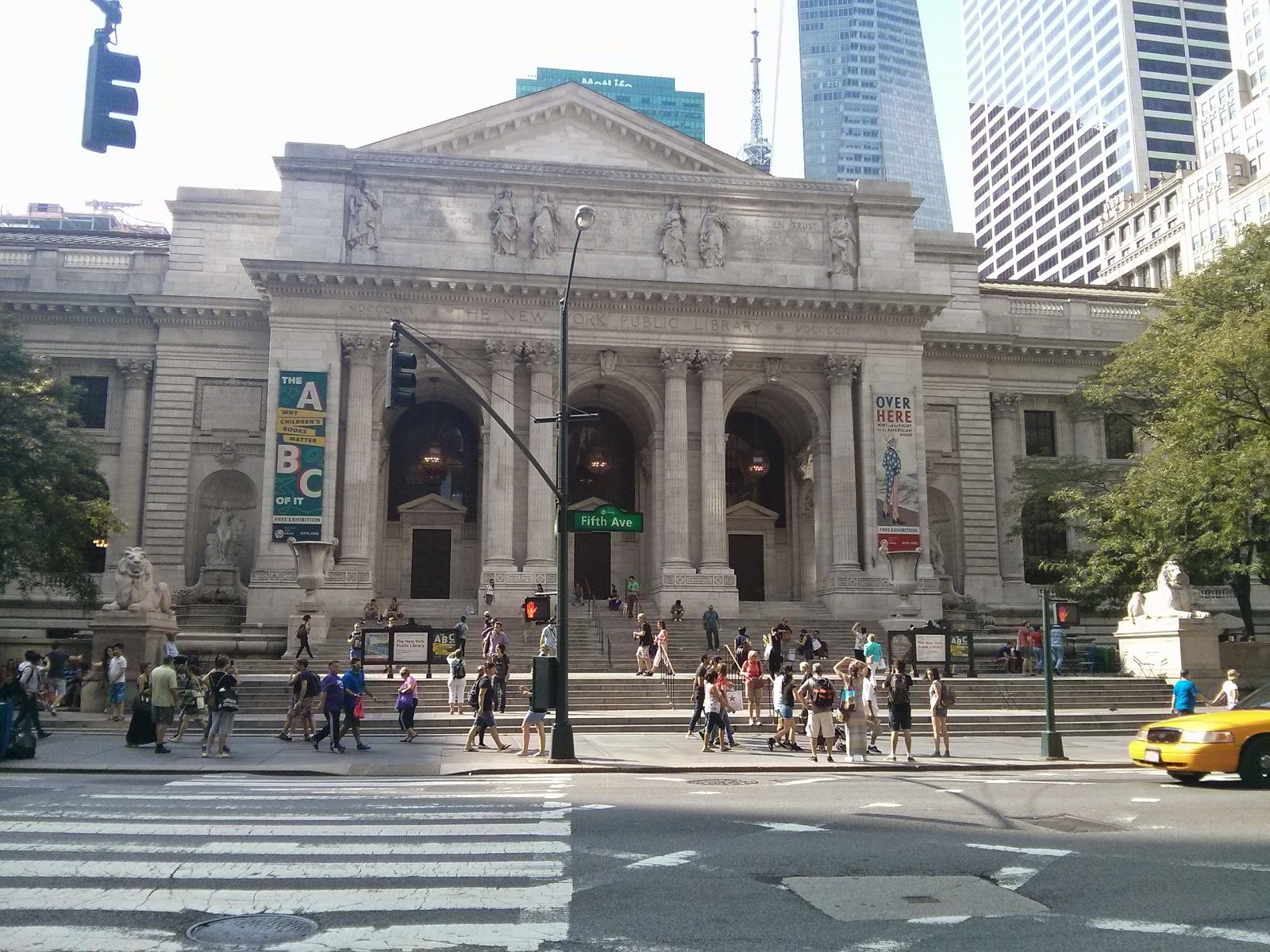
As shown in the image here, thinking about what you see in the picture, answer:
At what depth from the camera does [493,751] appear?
847 inches

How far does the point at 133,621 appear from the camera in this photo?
89.9 ft

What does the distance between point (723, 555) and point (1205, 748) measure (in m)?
27.4

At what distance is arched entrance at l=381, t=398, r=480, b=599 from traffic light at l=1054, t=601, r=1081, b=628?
29.2m

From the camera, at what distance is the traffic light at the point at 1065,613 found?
2192 cm

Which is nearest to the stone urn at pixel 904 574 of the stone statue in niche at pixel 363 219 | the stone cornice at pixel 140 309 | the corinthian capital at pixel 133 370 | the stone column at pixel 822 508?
the stone column at pixel 822 508

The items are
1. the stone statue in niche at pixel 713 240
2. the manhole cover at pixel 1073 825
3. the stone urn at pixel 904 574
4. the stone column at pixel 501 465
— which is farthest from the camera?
the stone statue in niche at pixel 713 240

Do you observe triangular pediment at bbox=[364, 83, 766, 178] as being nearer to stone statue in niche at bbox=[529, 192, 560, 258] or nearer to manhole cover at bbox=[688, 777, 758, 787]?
stone statue in niche at bbox=[529, 192, 560, 258]

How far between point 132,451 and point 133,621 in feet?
68.4

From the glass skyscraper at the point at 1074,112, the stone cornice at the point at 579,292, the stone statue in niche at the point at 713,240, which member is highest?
the glass skyscraper at the point at 1074,112

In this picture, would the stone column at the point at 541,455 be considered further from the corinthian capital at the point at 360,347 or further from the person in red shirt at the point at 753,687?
the person in red shirt at the point at 753,687

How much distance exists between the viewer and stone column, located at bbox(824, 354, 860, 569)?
43812 mm

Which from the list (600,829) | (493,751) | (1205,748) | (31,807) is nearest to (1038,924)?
(600,829)

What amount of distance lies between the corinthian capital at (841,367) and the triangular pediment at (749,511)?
285 inches

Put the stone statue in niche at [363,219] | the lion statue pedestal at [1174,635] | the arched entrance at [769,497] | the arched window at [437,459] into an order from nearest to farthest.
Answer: the lion statue pedestal at [1174,635] < the stone statue in niche at [363,219] < the arched window at [437,459] < the arched entrance at [769,497]
